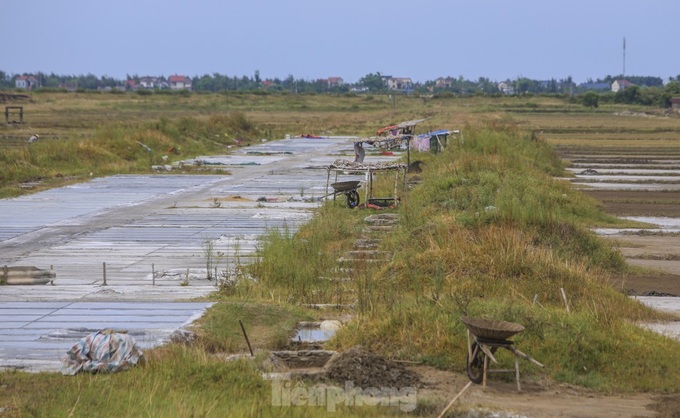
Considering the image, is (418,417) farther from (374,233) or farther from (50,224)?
(50,224)

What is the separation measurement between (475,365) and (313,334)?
7.58ft

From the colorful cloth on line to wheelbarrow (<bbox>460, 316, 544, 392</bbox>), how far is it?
3041 mm

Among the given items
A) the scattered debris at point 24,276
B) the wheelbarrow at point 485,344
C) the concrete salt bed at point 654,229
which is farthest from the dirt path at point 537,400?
the concrete salt bed at point 654,229

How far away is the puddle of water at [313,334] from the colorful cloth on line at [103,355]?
2.12 meters

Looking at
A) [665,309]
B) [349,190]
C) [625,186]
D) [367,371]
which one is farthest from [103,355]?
[625,186]

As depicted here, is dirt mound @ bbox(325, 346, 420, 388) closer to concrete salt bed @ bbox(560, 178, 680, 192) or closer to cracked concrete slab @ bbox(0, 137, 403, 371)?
cracked concrete slab @ bbox(0, 137, 403, 371)

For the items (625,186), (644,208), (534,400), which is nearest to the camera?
(534,400)

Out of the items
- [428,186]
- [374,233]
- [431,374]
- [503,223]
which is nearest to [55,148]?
[428,186]

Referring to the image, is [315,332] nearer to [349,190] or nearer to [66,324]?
[66,324]

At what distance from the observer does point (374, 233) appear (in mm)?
18422

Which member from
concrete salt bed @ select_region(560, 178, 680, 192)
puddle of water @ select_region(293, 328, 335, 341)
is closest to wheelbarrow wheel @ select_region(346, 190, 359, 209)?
puddle of water @ select_region(293, 328, 335, 341)

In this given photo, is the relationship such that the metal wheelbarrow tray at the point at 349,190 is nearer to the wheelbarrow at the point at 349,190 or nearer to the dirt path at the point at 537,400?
the wheelbarrow at the point at 349,190

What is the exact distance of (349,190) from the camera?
72.1 ft

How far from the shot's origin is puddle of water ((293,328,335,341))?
11180 millimetres
